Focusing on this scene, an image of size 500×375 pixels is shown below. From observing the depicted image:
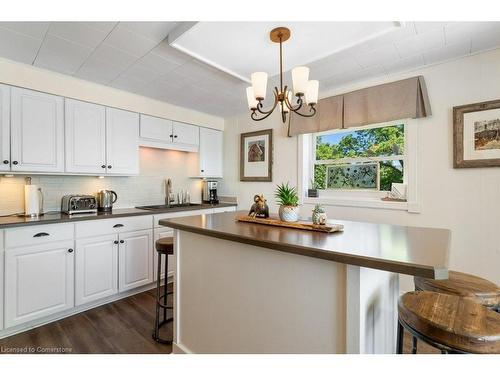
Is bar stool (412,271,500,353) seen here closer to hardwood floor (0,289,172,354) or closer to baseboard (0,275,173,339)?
hardwood floor (0,289,172,354)

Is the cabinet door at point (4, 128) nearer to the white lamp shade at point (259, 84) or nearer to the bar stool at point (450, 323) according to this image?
the white lamp shade at point (259, 84)

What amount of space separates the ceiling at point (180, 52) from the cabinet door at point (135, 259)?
5.63 feet

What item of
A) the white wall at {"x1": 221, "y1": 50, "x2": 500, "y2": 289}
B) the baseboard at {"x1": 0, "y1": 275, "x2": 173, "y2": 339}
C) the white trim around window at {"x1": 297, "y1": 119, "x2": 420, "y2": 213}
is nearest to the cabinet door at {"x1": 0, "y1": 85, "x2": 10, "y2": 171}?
the baseboard at {"x1": 0, "y1": 275, "x2": 173, "y2": 339}

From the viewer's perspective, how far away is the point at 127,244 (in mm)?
2795

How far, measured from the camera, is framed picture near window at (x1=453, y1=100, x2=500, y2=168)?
2.11m

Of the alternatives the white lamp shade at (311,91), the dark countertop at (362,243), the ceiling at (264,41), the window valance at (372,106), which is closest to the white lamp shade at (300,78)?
the white lamp shade at (311,91)

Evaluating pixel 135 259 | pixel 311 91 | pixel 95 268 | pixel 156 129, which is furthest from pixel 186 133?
pixel 311 91

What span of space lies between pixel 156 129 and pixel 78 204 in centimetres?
131

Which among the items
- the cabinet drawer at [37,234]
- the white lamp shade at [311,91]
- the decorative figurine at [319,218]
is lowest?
the cabinet drawer at [37,234]

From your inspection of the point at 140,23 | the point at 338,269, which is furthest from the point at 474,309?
the point at 140,23

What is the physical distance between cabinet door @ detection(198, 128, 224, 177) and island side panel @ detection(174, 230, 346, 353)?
2.24 m

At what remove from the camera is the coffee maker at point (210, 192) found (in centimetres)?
419

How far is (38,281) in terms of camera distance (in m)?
2.21
